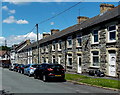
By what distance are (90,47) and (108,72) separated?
422 cm

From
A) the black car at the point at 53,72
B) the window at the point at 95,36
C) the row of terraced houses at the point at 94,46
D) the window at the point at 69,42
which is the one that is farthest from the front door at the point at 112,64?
the window at the point at 69,42

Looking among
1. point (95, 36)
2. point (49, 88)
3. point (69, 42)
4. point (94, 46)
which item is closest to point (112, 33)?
point (95, 36)

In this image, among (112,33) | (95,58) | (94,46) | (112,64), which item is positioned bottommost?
(112,64)

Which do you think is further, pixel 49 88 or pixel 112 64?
pixel 112 64

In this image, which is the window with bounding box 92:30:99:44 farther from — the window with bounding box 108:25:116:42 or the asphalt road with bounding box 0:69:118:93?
the asphalt road with bounding box 0:69:118:93

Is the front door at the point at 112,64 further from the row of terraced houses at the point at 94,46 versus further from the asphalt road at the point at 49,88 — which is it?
the asphalt road at the point at 49,88

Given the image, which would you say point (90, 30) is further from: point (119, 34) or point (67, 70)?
point (67, 70)

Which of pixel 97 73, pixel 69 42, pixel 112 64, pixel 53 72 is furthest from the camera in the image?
pixel 69 42

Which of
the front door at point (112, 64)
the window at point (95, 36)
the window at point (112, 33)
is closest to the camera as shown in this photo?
the front door at point (112, 64)

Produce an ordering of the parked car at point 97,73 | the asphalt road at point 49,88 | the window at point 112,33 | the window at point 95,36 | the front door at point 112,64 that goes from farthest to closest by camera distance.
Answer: the window at point 95,36
the parked car at point 97,73
the window at point 112,33
the front door at point 112,64
the asphalt road at point 49,88

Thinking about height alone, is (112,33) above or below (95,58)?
above

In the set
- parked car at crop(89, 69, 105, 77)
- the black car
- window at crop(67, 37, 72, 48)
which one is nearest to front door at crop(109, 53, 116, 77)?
parked car at crop(89, 69, 105, 77)

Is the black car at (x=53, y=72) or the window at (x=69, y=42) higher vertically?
the window at (x=69, y=42)

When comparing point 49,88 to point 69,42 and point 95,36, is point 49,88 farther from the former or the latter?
point 69,42
